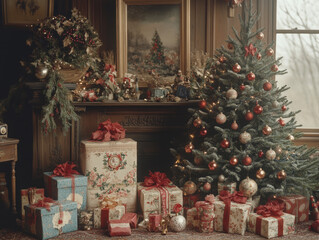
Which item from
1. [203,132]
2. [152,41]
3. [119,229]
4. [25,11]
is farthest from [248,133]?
[25,11]

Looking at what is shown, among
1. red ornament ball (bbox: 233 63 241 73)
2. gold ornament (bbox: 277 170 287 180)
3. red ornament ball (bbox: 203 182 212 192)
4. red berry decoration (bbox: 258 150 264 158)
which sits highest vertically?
red ornament ball (bbox: 233 63 241 73)

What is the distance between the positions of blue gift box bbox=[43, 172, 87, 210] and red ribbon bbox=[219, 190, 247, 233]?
1.23m

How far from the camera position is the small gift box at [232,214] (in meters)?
3.29

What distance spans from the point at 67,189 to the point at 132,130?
3.77 ft

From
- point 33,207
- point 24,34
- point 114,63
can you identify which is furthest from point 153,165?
point 24,34

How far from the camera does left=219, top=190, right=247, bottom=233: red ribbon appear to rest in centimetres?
335

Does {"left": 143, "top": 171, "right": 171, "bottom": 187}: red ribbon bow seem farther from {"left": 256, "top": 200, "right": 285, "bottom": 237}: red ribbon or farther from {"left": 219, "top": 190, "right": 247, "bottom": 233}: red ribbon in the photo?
{"left": 256, "top": 200, "right": 285, "bottom": 237}: red ribbon

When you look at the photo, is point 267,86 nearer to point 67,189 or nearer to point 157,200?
point 157,200

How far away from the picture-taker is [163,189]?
12.0 ft

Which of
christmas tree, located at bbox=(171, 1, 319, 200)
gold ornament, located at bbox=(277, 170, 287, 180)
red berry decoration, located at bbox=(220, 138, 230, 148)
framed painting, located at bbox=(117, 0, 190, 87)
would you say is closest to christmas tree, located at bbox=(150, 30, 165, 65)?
framed painting, located at bbox=(117, 0, 190, 87)

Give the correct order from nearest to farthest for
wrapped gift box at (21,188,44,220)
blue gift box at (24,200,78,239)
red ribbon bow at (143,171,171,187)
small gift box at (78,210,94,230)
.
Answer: blue gift box at (24,200,78,239) < small gift box at (78,210,94,230) < wrapped gift box at (21,188,44,220) < red ribbon bow at (143,171,171,187)

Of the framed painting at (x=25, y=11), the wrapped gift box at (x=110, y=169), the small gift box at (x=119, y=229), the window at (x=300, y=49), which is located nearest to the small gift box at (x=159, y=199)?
the wrapped gift box at (x=110, y=169)

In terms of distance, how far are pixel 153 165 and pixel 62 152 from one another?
105 centimetres

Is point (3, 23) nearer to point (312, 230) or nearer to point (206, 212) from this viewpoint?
point (206, 212)
